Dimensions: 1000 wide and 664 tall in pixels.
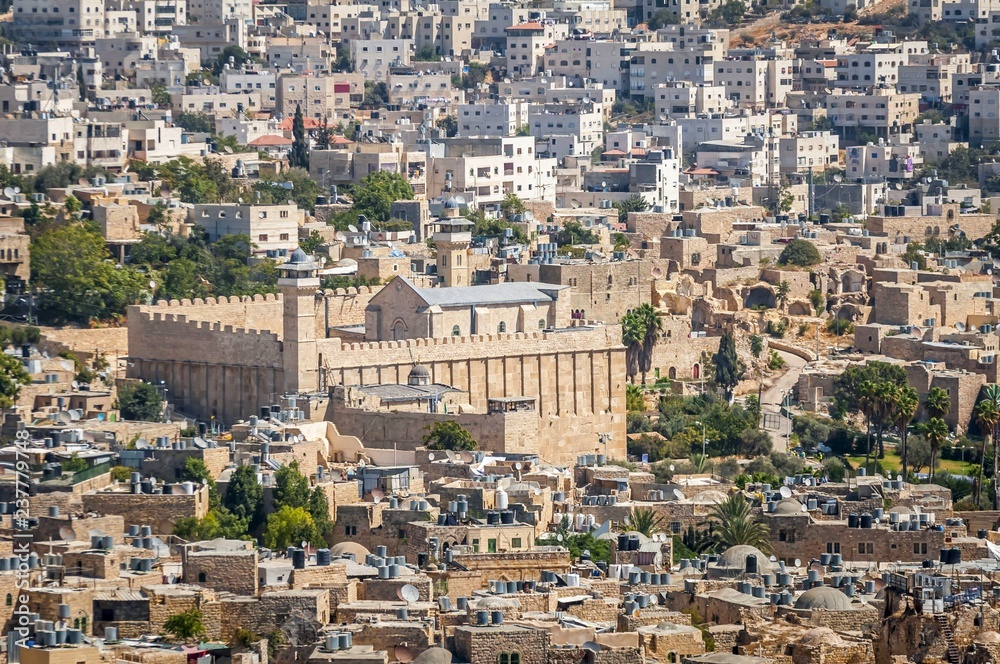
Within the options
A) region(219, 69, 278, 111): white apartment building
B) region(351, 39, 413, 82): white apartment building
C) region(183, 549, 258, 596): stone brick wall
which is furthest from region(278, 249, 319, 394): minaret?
region(351, 39, 413, 82): white apartment building

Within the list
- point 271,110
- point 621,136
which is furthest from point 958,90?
point 271,110

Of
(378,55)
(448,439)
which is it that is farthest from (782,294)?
(378,55)

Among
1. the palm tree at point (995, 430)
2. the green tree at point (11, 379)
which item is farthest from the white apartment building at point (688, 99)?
the green tree at point (11, 379)

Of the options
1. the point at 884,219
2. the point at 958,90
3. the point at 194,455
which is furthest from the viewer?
the point at 958,90

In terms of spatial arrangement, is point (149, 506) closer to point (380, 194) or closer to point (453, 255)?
point (453, 255)

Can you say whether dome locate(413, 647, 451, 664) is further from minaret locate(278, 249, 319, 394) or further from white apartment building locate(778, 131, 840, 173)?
white apartment building locate(778, 131, 840, 173)

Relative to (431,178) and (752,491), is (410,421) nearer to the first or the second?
(752,491)
